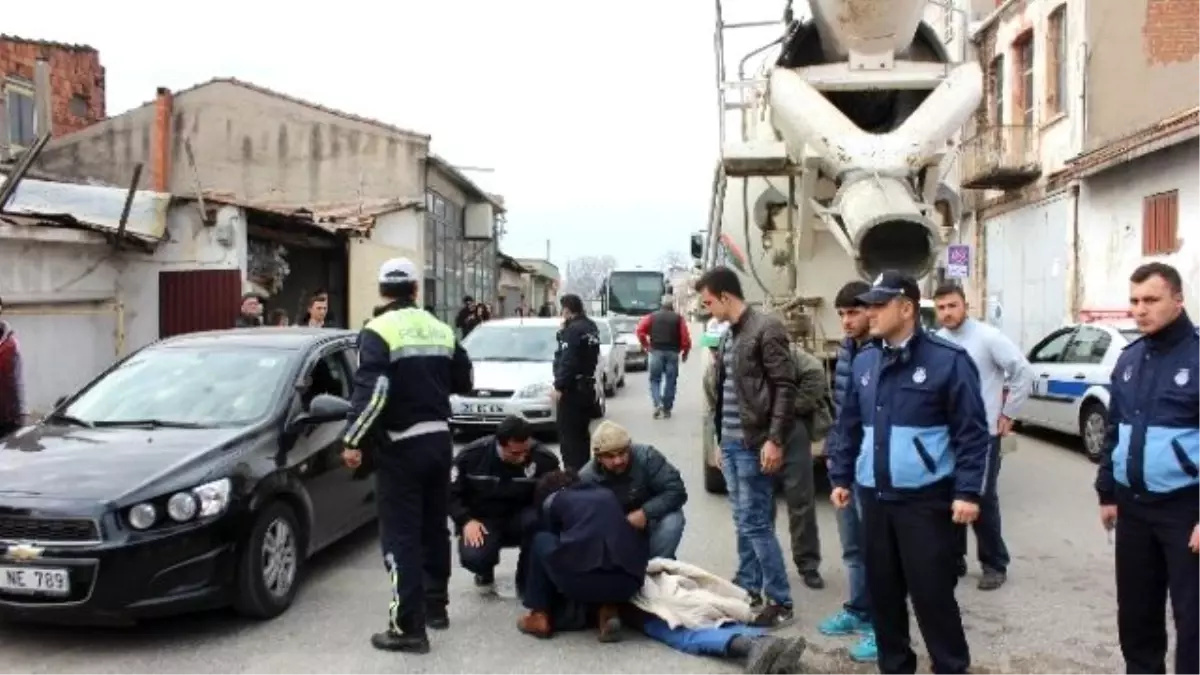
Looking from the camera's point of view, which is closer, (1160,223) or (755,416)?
(755,416)

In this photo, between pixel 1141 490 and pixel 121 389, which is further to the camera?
pixel 121 389

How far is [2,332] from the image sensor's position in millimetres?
7488

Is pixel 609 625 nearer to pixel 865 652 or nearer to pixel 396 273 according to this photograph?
pixel 865 652

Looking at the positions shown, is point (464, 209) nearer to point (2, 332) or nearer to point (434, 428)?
point (2, 332)

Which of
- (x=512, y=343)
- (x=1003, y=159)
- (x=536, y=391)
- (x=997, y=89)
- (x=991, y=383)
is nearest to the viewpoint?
(x=991, y=383)

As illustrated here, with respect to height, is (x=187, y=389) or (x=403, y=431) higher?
(x=187, y=389)

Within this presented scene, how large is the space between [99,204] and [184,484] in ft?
37.7

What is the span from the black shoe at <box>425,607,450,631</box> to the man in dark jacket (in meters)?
1.02

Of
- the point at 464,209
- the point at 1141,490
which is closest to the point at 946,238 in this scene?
the point at 1141,490

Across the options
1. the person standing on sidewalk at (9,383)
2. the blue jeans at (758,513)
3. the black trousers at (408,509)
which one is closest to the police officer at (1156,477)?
the blue jeans at (758,513)

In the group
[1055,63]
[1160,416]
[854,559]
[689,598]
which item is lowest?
[689,598]

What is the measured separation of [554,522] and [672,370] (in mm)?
9634

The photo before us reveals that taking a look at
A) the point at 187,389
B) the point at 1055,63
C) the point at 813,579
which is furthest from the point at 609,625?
the point at 1055,63

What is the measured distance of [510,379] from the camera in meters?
12.0
